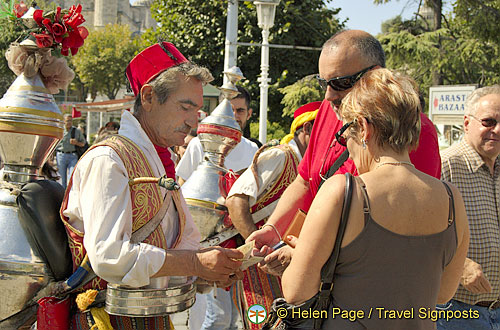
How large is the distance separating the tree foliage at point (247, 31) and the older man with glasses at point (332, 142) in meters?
15.2

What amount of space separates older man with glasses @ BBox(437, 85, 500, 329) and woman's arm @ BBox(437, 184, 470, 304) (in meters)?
1.04

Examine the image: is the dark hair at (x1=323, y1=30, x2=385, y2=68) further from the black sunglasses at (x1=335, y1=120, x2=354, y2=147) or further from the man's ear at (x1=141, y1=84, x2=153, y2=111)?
the man's ear at (x1=141, y1=84, x2=153, y2=111)

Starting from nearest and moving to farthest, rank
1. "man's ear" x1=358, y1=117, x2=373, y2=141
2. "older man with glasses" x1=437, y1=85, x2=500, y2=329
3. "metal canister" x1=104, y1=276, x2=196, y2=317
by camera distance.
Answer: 1. "man's ear" x1=358, y1=117, x2=373, y2=141
2. "metal canister" x1=104, y1=276, x2=196, y2=317
3. "older man with glasses" x1=437, y1=85, x2=500, y2=329

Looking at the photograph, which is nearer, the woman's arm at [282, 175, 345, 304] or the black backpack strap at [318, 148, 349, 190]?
the woman's arm at [282, 175, 345, 304]

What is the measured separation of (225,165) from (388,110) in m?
3.20

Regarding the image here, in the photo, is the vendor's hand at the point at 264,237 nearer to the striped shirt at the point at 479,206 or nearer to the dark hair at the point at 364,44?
the dark hair at the point at 364,44

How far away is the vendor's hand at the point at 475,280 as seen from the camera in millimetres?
3041

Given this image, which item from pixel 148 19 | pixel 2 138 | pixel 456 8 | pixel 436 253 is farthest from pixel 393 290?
pixel 148 19

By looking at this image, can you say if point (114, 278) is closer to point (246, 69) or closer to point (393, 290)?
point (393, 290)

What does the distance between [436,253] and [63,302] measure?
1532mm

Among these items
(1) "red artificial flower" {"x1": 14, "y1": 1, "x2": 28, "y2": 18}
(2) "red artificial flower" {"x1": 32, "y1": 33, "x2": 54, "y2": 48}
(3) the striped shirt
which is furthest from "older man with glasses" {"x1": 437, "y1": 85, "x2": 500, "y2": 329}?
(1) "red artificial flower" {"x1": 14, "y1": 1, "x2": 28, "y2": 18}

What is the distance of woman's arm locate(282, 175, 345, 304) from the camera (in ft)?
6.21

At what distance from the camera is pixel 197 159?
5.07 meters

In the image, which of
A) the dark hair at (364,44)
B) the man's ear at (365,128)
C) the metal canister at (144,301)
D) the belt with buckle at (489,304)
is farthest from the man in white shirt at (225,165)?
the man's ear at (365,128)
